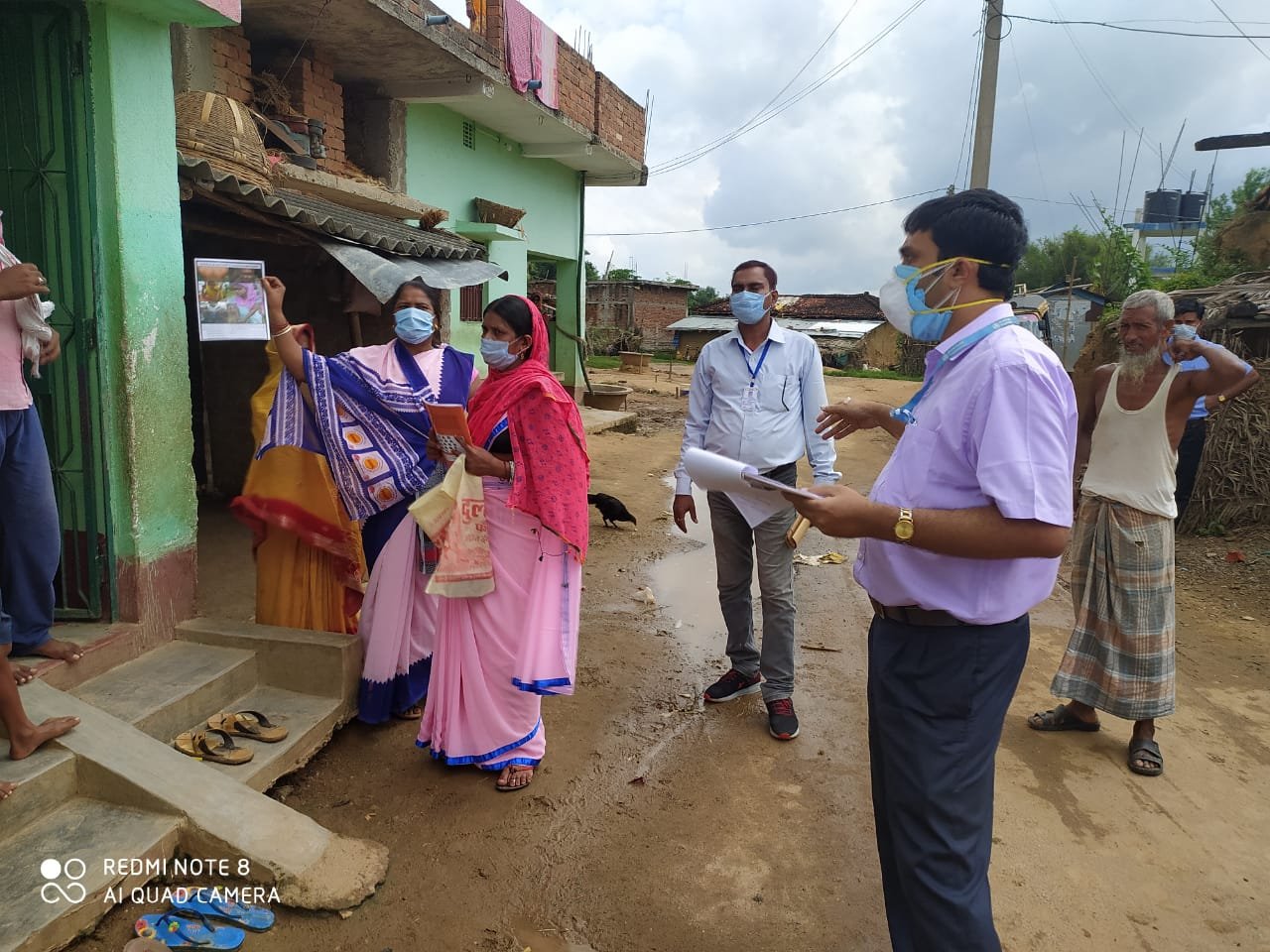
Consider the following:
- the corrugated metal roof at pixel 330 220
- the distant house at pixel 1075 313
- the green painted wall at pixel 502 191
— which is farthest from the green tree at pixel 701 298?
the corrugated metal roof at pixel 330 220

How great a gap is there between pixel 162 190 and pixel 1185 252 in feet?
92.6

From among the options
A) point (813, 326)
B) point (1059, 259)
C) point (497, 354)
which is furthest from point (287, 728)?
point (1059, 259)

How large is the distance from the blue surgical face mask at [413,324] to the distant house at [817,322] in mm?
27710

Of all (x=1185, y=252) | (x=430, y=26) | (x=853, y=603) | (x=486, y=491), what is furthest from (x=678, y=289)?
(x=486, y=491)

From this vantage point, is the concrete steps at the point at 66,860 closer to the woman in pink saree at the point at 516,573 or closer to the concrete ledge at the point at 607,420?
the woman in pink saree at the point at 516,573

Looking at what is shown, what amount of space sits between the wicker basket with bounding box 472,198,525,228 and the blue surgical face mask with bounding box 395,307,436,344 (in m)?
7.27

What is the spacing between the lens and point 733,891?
8.66 feet

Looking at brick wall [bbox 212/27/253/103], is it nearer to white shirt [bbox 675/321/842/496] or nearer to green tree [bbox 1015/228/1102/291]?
white shirt [bbox 675/321/842/496]

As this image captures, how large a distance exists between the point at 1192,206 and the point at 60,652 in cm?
4108

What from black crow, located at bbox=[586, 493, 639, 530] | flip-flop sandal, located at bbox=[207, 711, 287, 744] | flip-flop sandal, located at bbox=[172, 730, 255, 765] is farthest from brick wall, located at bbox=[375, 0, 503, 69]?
flip-flop sandal, located at bbox=[172, 730, 255, 765]

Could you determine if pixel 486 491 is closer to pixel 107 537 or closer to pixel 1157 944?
pixel 107 537

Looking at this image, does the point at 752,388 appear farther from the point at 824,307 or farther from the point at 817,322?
the point at 824,307

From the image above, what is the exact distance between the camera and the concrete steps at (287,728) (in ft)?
9.70

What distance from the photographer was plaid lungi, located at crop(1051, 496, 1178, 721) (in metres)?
3.58
